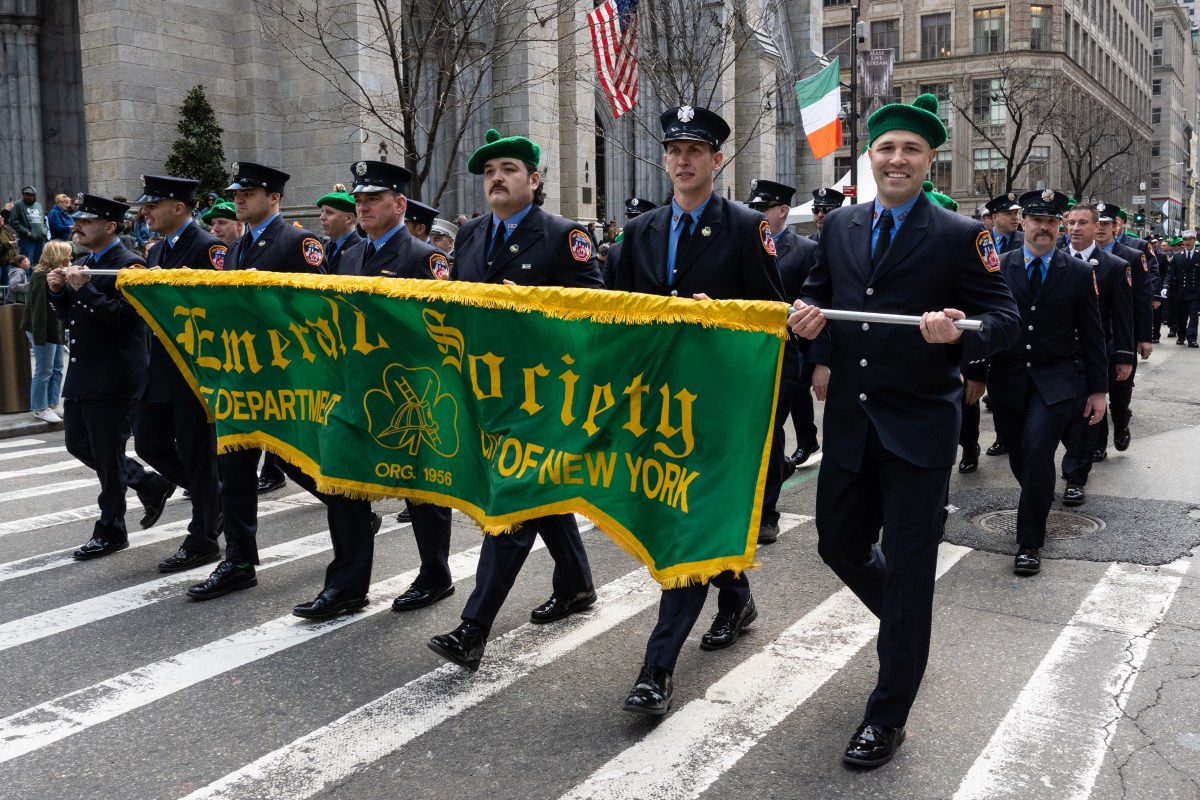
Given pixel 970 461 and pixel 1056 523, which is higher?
pixel 970 461

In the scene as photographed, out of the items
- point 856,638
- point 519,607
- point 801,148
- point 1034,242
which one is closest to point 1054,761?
point 856,638

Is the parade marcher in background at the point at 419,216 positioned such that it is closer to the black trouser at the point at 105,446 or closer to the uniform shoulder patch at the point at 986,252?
the black trouser at the point at 105,446

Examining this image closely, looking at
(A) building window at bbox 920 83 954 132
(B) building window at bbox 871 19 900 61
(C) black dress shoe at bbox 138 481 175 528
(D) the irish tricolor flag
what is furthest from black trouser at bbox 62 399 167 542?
(B) building window at bbox 871 19 900 61

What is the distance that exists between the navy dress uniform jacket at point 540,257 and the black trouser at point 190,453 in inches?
89.7

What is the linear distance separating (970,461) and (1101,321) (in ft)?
7.11

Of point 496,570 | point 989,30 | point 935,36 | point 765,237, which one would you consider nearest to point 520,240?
point 765,237

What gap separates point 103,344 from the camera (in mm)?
7102

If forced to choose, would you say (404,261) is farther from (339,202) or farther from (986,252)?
(986,252)

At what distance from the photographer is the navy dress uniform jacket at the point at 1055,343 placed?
7.10 meters

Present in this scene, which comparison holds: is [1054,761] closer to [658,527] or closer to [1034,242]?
[658,527]

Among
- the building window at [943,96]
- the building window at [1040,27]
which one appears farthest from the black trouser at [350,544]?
the building window at [1040,27]

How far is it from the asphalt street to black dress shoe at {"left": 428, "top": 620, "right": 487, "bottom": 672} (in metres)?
0.15

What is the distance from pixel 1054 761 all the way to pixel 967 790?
1.52 feet

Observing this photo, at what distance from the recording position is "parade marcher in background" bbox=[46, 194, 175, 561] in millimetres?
7020
